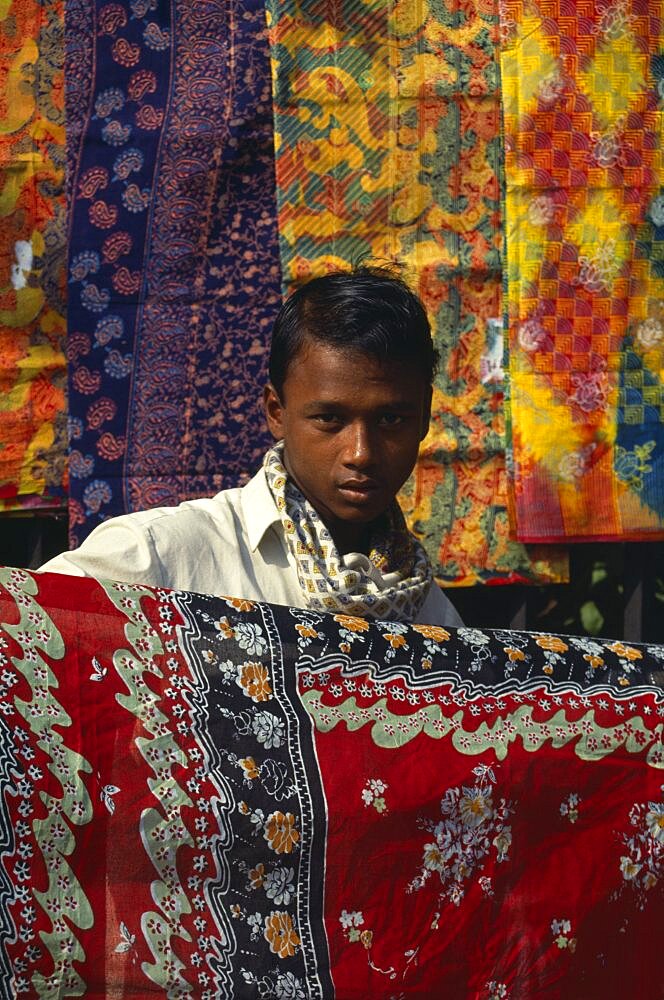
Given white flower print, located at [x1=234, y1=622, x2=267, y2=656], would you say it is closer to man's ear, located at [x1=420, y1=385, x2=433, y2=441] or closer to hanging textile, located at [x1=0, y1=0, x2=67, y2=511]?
man's ear, located at [x1=420, y1=385, x2=433, y2=441]

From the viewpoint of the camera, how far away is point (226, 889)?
5.00 feet

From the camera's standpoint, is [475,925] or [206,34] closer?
[475,925]

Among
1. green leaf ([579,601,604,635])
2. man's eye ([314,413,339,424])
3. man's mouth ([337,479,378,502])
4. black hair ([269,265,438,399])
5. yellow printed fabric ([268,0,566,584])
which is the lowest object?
green leaf ([579,601,604,635])

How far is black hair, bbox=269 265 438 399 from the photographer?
1882 millimetres

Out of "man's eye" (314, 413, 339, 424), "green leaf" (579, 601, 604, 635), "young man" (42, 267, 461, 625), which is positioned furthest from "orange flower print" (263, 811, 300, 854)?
"green leaf" (579, 601, 604, 635)

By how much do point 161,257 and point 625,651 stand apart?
1728 millimetres

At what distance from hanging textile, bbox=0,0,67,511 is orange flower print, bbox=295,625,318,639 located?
1552 millimetres

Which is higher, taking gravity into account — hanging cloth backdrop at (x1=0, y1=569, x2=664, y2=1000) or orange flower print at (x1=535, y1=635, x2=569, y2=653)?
orange flower print at (x1=535, y1=635, x2=569, y2=653)

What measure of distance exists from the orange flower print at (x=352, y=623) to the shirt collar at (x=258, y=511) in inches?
9.5

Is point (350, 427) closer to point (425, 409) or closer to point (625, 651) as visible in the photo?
point (425, 409)

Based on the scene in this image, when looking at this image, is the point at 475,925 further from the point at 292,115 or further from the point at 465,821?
the point at 292,115

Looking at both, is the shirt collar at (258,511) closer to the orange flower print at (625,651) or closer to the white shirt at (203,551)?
the white shirt at (203,551)

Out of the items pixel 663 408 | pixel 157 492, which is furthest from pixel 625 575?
pixel 157 492

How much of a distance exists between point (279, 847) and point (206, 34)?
220 centimetres
